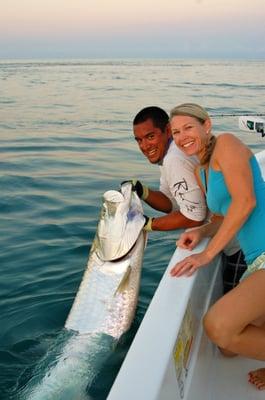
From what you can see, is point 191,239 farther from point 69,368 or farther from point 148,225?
point 69,368

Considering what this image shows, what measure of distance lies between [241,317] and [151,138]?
1.52 metres

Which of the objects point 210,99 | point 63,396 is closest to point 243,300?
point 63,396

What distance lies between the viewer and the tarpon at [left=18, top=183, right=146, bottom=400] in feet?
11.8

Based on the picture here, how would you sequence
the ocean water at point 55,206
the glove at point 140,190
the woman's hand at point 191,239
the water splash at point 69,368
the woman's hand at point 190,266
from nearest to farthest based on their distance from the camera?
1. the woman's hand at point 190,266
2. the water splash at point 69,368
3. the woman's hand at point 191,239
4. the glove at point 140,190
5. the ocean water at point 55,206

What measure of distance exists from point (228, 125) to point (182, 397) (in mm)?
13269

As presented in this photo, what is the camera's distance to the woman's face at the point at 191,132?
3002mm

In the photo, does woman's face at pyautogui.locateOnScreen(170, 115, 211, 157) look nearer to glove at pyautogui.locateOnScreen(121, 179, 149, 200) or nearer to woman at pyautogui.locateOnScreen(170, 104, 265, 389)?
woman at pyautogui.locateOnScreen(170, 104, 265, 389)

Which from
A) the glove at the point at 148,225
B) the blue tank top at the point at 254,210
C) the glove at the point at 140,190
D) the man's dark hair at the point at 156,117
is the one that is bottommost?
the glove at the point at 148,225

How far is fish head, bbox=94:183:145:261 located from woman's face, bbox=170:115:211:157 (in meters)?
0.72

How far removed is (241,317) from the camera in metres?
2.76

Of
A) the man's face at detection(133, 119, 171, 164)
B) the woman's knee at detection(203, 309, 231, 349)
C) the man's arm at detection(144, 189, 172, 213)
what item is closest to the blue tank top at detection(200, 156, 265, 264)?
the woman's knee at detection(203, 309, 231, 349)

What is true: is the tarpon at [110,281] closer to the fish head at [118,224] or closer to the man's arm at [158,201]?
the fish head at [118,224]

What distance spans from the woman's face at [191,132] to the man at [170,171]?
52 centimetres

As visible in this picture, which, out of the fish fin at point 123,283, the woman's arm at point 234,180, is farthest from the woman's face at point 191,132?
the fish fin at point 123,283
